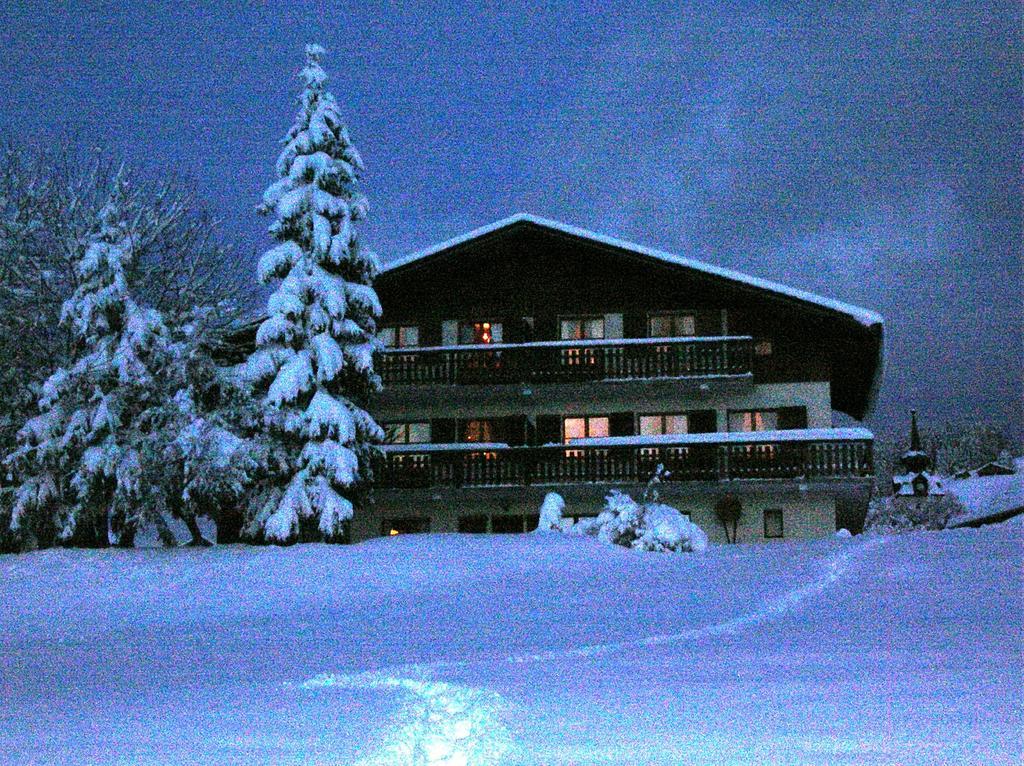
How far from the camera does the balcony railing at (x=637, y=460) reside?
2931 centimetres

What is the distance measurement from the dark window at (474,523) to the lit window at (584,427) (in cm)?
361

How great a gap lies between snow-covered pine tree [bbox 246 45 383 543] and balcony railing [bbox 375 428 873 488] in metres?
→ 4.28

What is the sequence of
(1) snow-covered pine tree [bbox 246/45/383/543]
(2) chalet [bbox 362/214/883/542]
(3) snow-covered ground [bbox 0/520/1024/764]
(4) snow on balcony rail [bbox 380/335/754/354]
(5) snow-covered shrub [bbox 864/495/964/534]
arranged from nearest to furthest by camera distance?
(3) snow-covered ground [bbox 0/520/1024/764] < (1) snow-covered pine tree [bbox 246/45/383/543] < (2) chalet [bbox 362/214/883/542] < (4) snow on balcony rail [bbox 380/335/754/354] < (5) snow-covered shrub [bbox 864/495/964/534]

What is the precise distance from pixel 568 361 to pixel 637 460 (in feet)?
11.9

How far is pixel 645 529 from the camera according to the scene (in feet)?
77.1

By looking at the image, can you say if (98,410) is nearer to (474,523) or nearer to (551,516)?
(551,516)

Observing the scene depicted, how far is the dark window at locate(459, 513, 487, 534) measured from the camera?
3234 centimetres

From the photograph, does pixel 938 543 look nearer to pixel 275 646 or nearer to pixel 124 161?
pixel 275 646

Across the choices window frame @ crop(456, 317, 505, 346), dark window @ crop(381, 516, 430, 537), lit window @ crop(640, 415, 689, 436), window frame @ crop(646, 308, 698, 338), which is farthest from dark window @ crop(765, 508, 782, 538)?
dark window @ crop(381, 516, 430, 537)

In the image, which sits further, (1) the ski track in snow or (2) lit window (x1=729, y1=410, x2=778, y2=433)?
(2) lit window (x1=729, y1=410, x2=778, y2=433)

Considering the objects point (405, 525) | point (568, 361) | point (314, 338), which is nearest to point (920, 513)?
point (568, 361)

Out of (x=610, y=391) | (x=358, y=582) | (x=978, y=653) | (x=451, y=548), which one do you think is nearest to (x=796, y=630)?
(x=978, y=653)

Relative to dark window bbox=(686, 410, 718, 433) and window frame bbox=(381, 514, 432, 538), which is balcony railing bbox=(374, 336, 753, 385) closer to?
dark window bbox=(686, 410, 718, 433)

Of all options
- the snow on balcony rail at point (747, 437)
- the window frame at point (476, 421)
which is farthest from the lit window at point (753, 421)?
the window frame at point (476, 421)
